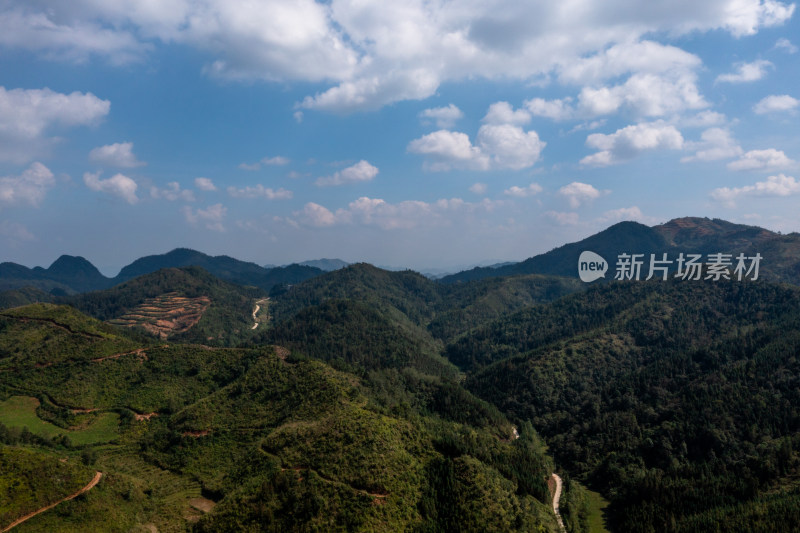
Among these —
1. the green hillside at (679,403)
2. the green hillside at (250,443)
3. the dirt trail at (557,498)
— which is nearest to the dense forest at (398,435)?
the green hillside at (250,443)

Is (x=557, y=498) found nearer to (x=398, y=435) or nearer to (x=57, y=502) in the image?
(x=398, y=435)

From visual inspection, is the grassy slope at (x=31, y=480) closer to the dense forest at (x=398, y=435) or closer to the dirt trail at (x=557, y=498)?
the dense forest at (x=398, y=435)

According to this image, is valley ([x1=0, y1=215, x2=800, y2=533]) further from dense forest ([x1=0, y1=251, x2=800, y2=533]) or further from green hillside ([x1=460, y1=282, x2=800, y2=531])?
green hillside ([x1=460, y1=282, x2=800, y2=531])

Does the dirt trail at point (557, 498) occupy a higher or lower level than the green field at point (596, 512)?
higher

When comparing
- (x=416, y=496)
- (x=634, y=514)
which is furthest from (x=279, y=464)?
(x=634, y=514)

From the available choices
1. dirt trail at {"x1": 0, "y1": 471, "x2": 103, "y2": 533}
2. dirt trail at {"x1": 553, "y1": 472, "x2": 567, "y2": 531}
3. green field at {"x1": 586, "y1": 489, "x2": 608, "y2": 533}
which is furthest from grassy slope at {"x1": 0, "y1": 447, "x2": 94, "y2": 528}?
green field at {"x1": 586, "y1": 489, "x2": 608, "y2": 533}

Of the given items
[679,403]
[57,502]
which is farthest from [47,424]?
[679,403]

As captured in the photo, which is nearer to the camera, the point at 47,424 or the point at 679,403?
the point at 47,424

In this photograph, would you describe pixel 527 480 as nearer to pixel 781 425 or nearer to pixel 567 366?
pixel 781 425
